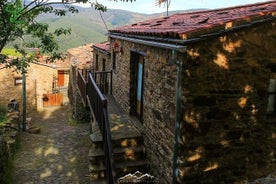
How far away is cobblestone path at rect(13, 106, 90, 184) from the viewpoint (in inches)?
393

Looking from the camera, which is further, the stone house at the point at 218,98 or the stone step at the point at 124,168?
the stone step at the point at 124,168

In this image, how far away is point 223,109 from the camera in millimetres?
5324

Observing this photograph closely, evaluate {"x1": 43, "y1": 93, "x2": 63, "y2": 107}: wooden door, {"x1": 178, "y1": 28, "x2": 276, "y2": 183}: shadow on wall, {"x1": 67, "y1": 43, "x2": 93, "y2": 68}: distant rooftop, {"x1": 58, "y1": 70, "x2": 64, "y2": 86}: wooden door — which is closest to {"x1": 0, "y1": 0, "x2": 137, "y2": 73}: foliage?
{"x1": 178, "y1": 28, "x2": 276, "y2": 183}: shadow on wall

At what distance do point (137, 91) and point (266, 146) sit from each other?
4170 mm

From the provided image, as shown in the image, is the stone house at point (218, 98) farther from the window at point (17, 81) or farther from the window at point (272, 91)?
the window at point (17, 81)

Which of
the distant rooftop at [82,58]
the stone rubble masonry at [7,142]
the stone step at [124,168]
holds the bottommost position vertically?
the stone rubble masonry at [7,142]

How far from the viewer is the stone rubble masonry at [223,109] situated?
200 inches

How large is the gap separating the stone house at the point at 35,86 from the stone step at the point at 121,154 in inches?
662

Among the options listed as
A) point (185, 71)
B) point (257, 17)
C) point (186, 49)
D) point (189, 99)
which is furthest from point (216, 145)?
point (257, 17)

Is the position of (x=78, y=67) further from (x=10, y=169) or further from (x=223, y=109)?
(x=223, y=109)

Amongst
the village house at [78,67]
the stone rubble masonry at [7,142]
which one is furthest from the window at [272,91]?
the village house at [78,67]

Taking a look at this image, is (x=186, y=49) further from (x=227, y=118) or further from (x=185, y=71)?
(x=227, y=118)

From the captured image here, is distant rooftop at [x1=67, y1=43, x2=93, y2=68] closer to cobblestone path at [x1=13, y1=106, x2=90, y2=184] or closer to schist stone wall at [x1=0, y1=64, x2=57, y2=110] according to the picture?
schist stone wall at [x1=0, y1=64, x2=57, y2=110]

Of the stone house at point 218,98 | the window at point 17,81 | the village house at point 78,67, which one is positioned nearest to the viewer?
the stone house at point 218,98
